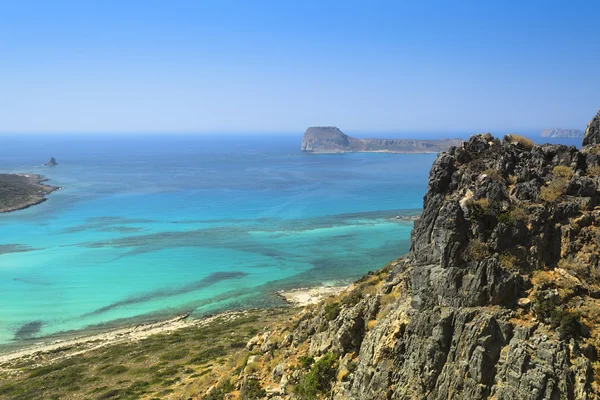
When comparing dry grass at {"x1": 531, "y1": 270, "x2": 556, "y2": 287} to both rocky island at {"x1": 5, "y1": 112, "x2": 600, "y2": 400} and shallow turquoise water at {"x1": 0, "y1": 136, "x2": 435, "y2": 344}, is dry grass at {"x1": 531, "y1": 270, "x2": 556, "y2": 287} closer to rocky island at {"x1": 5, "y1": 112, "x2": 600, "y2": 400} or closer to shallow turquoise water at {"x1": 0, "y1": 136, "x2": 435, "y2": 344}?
rocky island at {"x1": 5, "y1": 112, "x2": 600, "y2": 400}

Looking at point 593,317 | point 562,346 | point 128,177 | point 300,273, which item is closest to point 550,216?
point 593,317

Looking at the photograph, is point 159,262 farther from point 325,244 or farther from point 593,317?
point 593,317

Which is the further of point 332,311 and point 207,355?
point 207,355

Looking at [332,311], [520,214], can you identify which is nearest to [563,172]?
[520,214]

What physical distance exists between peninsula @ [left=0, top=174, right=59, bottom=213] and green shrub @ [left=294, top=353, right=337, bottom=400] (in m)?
123

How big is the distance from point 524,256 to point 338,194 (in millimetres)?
121985

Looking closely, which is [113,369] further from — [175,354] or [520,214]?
[520,214]

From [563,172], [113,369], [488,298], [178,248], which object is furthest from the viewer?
[178,248]

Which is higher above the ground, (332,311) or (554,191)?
(554,191)

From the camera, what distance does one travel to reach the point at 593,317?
12.0 metres

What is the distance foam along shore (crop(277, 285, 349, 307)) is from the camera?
53.7 metres

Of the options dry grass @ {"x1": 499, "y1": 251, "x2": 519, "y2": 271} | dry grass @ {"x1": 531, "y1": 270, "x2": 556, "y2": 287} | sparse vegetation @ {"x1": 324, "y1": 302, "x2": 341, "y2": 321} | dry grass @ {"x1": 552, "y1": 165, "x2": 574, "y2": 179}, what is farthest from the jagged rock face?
sparse vegetation @ {"x1": 324, "y1": 302, "x2": 341, "y2": 321}

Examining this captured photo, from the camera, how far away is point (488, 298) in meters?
12.9

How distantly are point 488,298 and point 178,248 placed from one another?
235ft
